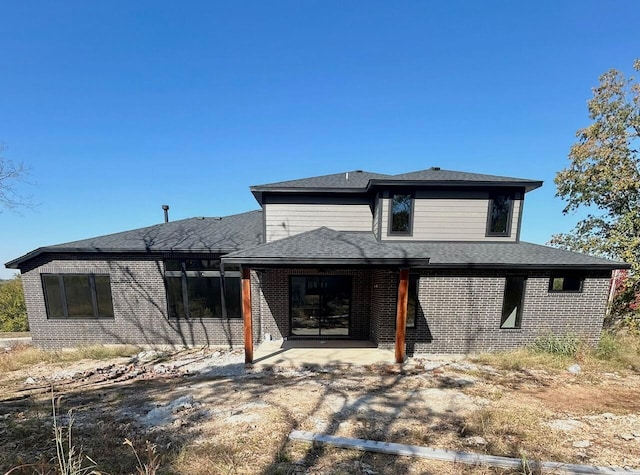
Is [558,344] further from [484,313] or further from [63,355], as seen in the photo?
A: [63,355]

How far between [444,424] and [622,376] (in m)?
6.05

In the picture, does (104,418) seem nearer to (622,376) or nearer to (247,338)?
(247,338)

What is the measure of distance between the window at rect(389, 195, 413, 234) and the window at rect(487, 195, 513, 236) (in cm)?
273

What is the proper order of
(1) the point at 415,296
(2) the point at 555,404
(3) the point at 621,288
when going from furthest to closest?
(3) the point at 621,288 → (1) the point at 415,296 → (2) the point at 555,404

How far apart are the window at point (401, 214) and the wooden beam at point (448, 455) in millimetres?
6667

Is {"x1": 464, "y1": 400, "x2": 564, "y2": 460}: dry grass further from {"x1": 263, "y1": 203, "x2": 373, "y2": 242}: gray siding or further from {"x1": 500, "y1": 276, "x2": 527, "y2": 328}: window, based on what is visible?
{"x1": 263, "y1": 203, "x2": 373, "y2": 242}: gray siding

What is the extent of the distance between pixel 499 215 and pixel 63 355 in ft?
51.0

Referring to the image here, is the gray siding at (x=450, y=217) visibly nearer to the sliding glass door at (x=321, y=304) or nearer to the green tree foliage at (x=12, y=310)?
the sliding glass door at (x=321, y=304)

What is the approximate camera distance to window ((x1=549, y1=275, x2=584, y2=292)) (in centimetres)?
830

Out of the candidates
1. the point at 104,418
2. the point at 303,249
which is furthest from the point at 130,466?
the point at 303,249

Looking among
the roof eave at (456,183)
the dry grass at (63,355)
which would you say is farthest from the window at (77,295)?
the roof eave at (456,183)

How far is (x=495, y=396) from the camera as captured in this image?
17.1ft

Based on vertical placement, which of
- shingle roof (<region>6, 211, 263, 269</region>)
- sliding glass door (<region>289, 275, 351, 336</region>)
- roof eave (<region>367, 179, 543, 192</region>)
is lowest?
sliding glass door (<region>289, 275, 351, 336</region>)

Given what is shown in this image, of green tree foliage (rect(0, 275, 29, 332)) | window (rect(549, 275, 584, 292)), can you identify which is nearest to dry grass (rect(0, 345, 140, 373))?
green tree foliage (rect(0, 275, 29, 332))
